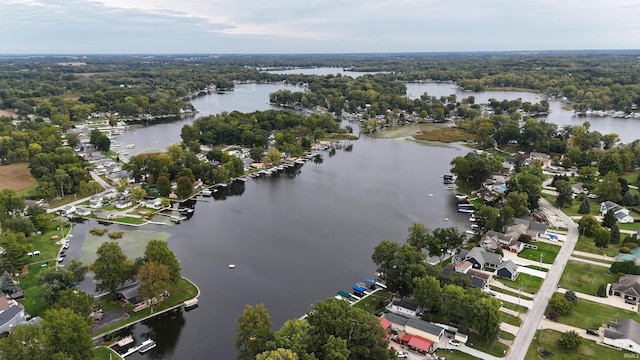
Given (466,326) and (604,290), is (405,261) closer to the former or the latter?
(466,326)

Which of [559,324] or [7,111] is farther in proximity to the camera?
[7,111]

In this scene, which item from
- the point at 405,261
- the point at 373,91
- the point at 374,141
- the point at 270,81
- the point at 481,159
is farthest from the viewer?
the point at 270,81

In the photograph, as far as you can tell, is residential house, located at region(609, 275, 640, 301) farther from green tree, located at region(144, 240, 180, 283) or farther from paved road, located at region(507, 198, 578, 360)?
green tree, located at region(144, 240, 180, 283)

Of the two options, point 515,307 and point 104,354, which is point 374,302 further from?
point 104,354

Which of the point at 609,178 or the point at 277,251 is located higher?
the point at 609,178

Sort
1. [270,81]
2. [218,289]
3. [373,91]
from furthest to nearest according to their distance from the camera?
[270,81]
[373,91]
[218,289]

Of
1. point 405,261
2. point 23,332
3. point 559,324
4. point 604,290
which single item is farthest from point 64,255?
point 604,290

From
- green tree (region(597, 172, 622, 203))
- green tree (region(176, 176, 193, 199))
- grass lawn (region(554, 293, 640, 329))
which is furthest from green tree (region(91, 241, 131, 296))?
green tree (region(597, 172, 622, 203))
